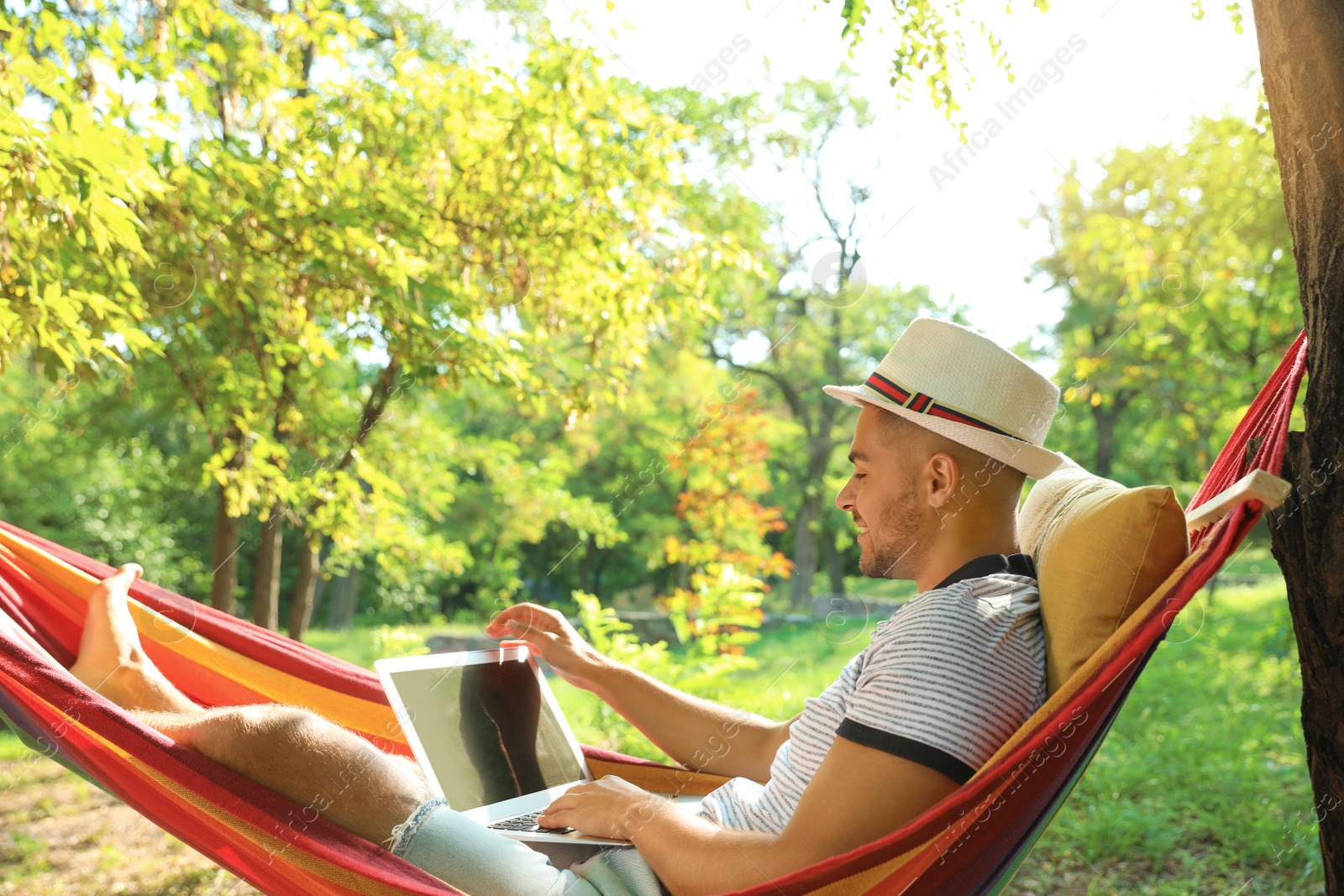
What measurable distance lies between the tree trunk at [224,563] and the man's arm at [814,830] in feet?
10.9

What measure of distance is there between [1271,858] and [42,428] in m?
10.6

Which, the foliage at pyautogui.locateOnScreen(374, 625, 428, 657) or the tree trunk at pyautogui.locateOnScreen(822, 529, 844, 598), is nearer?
the foliage at pyautogui.locateOnScreen(374, 625, 428, 657)

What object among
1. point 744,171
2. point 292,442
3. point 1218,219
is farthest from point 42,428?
point 1218,219

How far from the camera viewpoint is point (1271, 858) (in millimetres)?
3148

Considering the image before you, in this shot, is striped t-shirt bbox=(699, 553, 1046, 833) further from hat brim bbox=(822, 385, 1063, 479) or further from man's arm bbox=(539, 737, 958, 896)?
hat brim bbox=(822, 385, 1063, 479)

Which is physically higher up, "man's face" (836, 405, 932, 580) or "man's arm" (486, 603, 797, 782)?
"man's face" (836, 405, 932, 580)

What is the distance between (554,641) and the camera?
74.3 inches

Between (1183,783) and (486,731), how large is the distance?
3449 mm

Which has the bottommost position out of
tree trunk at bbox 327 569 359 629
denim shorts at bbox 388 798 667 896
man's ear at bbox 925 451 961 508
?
tree trunk at bbox 327 569 359 629

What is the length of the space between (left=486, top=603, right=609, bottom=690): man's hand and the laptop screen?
0.18ft

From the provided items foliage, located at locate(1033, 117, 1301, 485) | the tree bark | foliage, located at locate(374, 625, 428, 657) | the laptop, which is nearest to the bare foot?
the laptop

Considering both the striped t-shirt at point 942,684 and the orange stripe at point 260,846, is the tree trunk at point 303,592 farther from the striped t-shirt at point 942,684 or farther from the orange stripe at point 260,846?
the striped t-shirt at point 942,684

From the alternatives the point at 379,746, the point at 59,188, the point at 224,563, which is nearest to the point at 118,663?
the point at 379,746

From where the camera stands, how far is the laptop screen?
5.34ft
